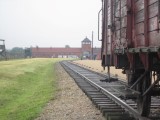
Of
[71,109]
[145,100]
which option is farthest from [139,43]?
[71,109]

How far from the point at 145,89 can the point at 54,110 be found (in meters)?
3.67

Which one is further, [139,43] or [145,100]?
[145,100]

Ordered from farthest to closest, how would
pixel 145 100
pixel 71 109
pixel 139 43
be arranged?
1. pixel 71 109
2. pixel 145 100
3. pixel 139 43

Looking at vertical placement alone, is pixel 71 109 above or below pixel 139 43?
below

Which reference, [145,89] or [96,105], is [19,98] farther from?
[145,89]

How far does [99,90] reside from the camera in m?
16.0

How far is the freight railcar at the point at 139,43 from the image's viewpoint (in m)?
8.12

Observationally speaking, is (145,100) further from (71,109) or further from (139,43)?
(71,109)

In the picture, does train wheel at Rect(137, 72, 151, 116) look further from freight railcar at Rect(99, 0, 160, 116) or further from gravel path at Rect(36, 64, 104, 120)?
gravel path at Rect(36, 64, 104, 120)

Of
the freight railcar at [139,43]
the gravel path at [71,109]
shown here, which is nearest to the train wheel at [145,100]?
the freight railcar at [139,43]

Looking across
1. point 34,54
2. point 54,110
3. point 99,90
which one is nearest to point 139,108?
point 54,110

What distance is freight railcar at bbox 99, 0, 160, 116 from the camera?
8.12 metres

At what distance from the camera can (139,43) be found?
361 inches

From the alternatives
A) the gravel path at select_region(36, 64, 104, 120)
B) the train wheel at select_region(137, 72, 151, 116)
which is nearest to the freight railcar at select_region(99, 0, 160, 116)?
the train wheel at select_region(137, 72, 151, 116)
